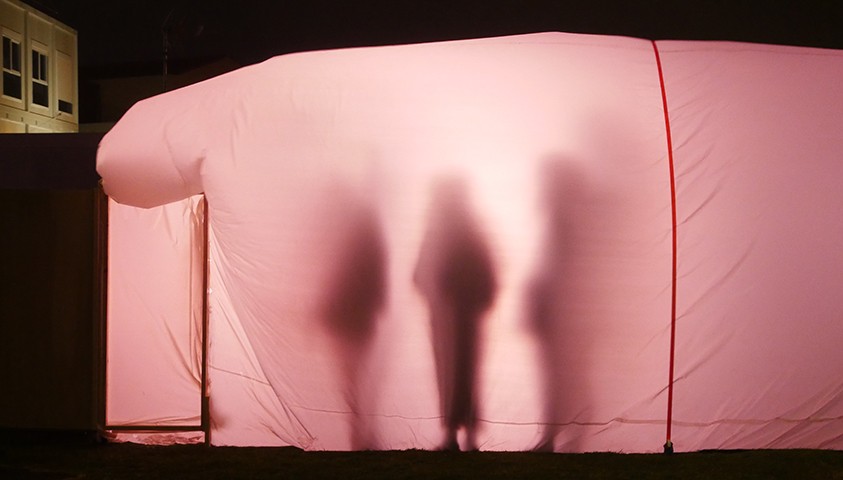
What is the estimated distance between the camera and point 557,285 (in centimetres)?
397

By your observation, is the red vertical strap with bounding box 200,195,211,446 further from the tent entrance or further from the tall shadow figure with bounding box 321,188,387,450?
the tall shadow figure with bounding box 321,188,387,450

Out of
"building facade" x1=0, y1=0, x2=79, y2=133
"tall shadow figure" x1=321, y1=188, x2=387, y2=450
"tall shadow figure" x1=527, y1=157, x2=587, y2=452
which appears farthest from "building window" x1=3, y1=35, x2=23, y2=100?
"tall shadow figure" x1=527, y1=157, x2=587, y2=452

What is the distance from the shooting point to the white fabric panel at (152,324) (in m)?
4.54

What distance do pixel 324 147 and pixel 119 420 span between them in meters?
2.17

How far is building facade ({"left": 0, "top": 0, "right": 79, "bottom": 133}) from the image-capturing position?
18.9 meters

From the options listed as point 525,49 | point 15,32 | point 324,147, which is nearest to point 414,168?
point 324,147

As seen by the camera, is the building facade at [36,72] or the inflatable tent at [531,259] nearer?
the inflatable tent at [531,259]

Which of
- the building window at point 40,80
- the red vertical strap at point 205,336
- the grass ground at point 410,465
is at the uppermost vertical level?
the building window at point 40,80

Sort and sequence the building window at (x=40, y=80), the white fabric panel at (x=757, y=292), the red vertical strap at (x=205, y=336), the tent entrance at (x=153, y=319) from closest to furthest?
the white fabric panel at (x=757, y=292)
the red vertical strap at (x=205, y=336)
the tent entrance at (x=153, y=319)
the building window at (x=40, y=80)

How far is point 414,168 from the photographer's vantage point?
4.07 metres

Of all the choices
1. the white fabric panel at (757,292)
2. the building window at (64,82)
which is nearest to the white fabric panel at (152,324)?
the white fabric panel at (757,292)

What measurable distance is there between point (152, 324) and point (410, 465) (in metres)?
1.91

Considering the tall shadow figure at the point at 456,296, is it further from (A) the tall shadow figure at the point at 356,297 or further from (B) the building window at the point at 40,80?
(B) the building window at the point at 40,80

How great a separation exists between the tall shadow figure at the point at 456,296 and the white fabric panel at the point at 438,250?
0.01 meters
